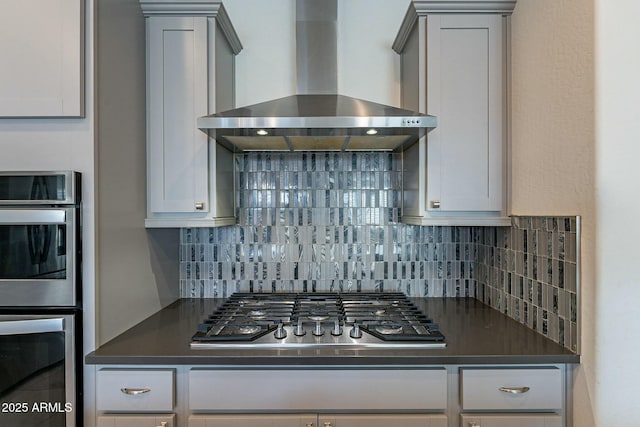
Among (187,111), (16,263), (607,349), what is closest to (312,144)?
(187,111)

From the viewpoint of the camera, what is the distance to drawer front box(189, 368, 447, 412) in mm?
1360

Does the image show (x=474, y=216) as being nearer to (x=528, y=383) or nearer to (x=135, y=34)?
(x=528, y=383)

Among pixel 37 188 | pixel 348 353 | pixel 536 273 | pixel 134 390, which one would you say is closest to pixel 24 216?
pixel 37 188

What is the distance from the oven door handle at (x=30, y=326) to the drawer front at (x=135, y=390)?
22 centimetres

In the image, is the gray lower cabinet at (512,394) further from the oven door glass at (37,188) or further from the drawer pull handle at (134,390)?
the oven door glass at (37,188)

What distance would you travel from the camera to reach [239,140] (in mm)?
1833

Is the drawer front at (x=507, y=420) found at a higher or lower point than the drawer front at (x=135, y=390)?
lower

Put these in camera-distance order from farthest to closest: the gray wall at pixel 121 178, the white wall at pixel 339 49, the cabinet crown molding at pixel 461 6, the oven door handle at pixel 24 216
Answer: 1. the white wall at pixel 339 49
2. the cabinet crown molding at pixel 461 6
3. the gray wall at pixel 121 178
4. the oven door handle at pixel 24 216

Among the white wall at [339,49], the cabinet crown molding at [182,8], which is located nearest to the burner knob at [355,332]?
the white wall at [339,49]

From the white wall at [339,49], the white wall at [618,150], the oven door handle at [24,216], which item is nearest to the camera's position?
the white wall at [618,150]

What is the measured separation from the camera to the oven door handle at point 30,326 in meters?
1.34

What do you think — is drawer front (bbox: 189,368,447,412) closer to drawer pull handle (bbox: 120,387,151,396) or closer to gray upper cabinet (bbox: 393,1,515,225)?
drawer pull handle (bbox: 120,387,151,396)

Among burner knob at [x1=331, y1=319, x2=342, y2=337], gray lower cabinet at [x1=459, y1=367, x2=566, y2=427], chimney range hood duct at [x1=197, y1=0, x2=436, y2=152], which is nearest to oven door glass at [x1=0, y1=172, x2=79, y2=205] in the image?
chimney range hood duct at [x1=197, y1=0, x2=436, y2=152]

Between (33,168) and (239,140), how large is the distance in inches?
31.2
